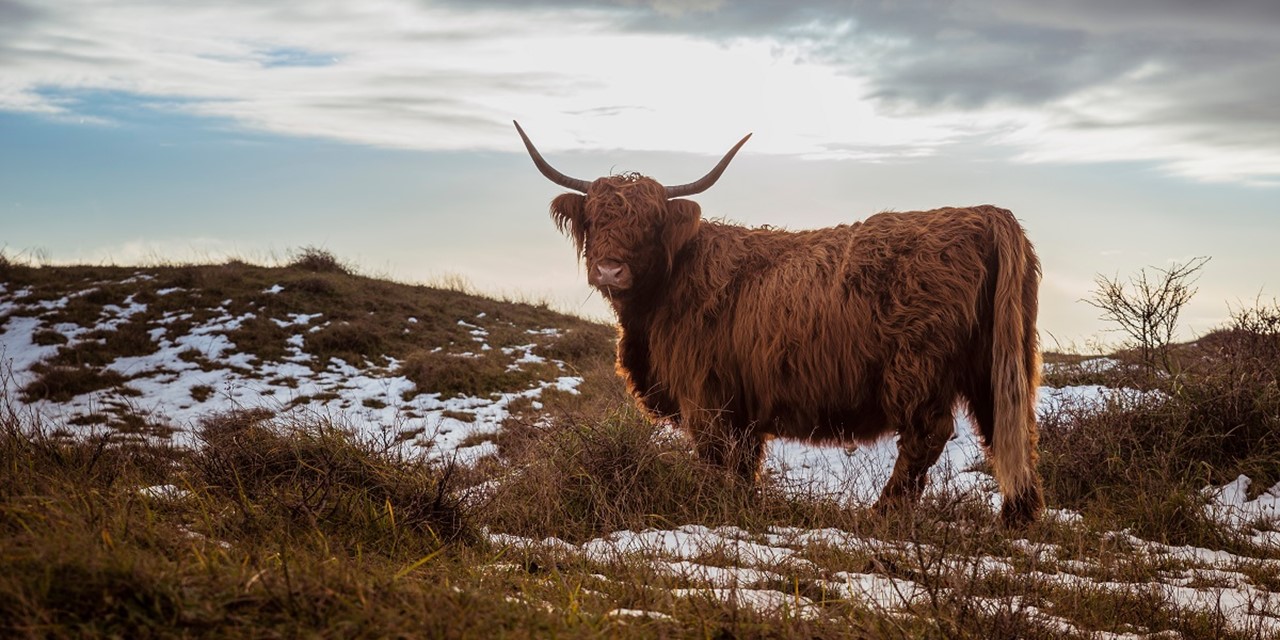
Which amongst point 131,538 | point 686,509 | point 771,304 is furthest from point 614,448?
point 131,538

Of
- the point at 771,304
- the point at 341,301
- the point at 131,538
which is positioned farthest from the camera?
the point at 341,301

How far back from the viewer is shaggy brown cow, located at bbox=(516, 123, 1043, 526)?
532 centimetres

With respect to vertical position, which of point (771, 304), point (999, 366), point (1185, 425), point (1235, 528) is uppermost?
point (771, 304)

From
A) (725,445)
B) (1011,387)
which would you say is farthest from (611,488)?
(1011,387)

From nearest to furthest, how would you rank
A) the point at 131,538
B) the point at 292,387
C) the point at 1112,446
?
the point at 131,538
the point at 1112,446
the point at 292,387

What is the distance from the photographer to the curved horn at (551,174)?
6659 millimetres

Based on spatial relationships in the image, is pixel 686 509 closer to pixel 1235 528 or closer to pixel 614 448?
pixel 614 448

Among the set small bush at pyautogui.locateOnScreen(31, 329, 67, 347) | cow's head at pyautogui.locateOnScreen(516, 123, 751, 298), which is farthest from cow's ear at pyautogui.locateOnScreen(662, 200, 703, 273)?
small bush at pyautogui.locateOnScreen(31, 329, 67, 347)

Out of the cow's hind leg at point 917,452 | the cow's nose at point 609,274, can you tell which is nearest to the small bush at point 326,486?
the cow's nose at point 609,274

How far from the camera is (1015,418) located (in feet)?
17.1

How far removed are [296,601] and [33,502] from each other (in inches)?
56.5

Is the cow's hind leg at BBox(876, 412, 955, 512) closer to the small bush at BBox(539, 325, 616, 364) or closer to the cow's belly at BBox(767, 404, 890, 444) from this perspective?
the cow's belly at BBox(767, 404, 890, 444)

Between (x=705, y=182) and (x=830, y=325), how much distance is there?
5.84ft

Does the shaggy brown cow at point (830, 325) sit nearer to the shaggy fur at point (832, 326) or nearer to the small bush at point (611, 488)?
the shaggy fur at point (832, 326)
